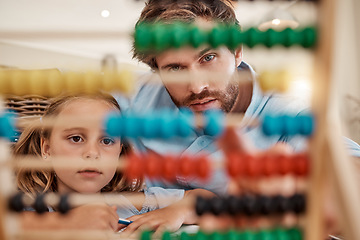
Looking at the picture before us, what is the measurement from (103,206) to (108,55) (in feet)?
11.4

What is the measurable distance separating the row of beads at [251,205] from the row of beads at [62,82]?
226mm

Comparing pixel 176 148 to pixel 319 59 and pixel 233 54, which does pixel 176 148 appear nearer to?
pixel 233 54

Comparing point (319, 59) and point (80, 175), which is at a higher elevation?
point (319, 59)

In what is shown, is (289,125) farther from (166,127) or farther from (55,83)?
(55,83)

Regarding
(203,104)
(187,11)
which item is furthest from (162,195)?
(187,11)

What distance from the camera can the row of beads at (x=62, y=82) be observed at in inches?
23.5

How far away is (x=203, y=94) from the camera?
3.96 ft

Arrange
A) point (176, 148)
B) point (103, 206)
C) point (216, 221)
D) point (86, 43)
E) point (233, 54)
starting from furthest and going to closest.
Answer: point (86, 43), point (176, 148), point (233, 54), point (103, 206), point (216, 221)

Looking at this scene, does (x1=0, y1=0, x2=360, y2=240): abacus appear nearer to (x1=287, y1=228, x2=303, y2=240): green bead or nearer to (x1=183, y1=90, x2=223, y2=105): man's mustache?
(x1=287, y1=228, x2=303, y2=240): green bead

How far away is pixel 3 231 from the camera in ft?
1.85

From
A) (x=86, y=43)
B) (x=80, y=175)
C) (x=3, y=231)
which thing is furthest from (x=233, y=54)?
(x=86, y=43)

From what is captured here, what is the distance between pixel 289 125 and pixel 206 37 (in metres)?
0.19

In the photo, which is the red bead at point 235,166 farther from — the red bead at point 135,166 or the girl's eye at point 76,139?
the girl's eye at point 76,139

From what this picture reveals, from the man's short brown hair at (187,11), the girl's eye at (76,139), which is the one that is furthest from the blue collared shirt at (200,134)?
the girl's eye at (76,139)
